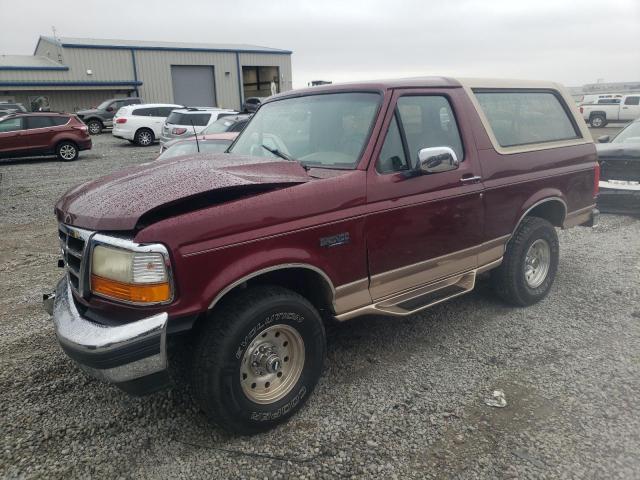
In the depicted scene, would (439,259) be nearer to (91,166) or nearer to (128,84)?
(91,166)

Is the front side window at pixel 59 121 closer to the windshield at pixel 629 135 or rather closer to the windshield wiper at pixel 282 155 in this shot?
the windshield wiper at pixel 282 155

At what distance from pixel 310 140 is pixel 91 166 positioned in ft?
44.5

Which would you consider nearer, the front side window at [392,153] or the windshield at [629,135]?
the front side window at [392,153]

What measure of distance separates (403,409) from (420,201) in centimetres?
143

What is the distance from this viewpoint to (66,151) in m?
16.2

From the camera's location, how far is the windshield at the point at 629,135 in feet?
27.3

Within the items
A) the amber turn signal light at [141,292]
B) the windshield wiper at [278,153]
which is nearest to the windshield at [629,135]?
the windshield wiper at [278,153]

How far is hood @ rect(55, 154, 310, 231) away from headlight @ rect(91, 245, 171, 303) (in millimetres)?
151

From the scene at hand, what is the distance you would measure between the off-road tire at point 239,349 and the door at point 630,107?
29.0 meters

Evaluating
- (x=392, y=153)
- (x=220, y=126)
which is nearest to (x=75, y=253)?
(x=392, y=153)

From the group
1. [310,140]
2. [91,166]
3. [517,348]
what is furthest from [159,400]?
[91,166]

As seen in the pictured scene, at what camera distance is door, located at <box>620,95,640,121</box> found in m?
25.5

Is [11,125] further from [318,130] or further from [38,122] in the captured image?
[318,130]

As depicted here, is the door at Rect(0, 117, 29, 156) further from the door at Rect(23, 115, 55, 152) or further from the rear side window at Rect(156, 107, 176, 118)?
the rear side window at Rect(156, 107, 176, 118)
